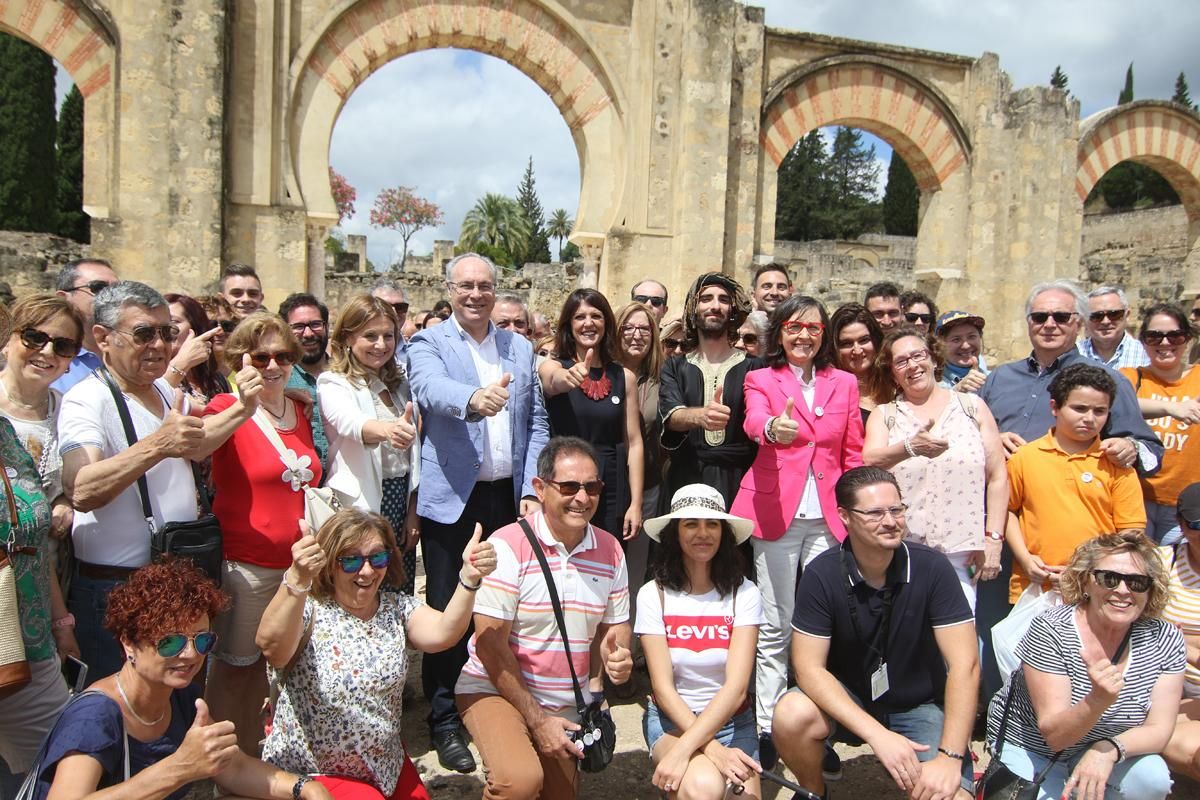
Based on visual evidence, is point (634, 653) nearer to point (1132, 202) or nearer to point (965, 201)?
point (965, 201)

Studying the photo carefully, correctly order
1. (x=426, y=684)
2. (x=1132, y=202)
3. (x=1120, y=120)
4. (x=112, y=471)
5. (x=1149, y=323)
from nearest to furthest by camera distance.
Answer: (x=112, y=471), (x=426, y=684), (x=1149, y=323), (x=1120, y=120), (x=1132, y=202)

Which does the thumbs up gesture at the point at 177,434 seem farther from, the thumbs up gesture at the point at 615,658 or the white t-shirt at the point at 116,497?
the thumbs up gesture at the point at 615,658

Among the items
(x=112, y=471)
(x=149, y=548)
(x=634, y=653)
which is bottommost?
(x=634, y=653)

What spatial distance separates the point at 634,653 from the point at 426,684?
1572 mm

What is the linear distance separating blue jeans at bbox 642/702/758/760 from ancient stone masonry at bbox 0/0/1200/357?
8295mm

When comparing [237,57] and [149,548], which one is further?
[237,57]

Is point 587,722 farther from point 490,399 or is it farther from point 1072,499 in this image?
point 1072,499

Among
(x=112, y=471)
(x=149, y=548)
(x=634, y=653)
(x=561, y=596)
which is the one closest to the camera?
(x=112, y=471)

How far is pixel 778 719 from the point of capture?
342cm

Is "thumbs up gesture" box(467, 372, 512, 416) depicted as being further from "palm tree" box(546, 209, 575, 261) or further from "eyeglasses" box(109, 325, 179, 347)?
"palm tree" box(546, 209, 575, 261)

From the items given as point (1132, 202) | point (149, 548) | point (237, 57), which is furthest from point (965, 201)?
point (1132, 202)

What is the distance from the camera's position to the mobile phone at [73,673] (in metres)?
2.85

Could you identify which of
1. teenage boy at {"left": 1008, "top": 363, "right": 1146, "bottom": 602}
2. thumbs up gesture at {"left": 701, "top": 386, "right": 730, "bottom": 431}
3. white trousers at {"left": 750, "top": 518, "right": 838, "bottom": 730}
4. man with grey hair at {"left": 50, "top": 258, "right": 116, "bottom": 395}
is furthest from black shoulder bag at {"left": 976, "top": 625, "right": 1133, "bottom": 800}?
man with grey hair at {"left": 50, "top": 258, "right": 116, "bottom": 395}

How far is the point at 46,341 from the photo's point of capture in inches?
119
